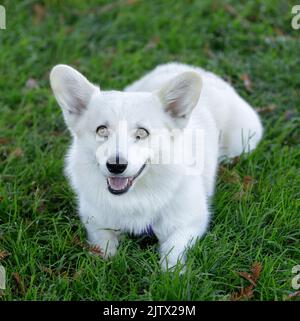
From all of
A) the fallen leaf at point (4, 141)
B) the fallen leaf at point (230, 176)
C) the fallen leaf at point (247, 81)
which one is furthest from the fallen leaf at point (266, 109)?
the fallen leaf at point (4, 141)

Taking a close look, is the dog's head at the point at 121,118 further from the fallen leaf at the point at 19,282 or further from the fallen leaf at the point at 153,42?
the fallen leaf at the point at 153,42

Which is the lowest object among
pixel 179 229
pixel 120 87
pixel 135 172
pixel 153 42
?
pixel 179 229

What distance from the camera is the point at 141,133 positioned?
3.56 metres

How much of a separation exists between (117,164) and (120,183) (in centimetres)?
23

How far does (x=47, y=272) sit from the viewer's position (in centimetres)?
372

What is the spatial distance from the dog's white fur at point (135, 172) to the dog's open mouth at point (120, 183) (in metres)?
0.05

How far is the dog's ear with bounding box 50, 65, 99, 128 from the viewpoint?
379 cm

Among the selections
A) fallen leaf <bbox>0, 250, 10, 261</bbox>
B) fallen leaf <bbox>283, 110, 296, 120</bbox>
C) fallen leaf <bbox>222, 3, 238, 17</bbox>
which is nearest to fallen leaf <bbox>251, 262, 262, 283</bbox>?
fallen leaf <bbox>0, 250, 10, 261</bbox>

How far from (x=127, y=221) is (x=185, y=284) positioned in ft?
2.17

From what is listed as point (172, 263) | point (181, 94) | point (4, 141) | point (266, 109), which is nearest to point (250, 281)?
point (172, 263)

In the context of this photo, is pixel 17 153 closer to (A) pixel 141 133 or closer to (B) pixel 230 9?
(A) pixel 141 133

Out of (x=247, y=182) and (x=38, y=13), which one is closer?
(x=247, y=182)
